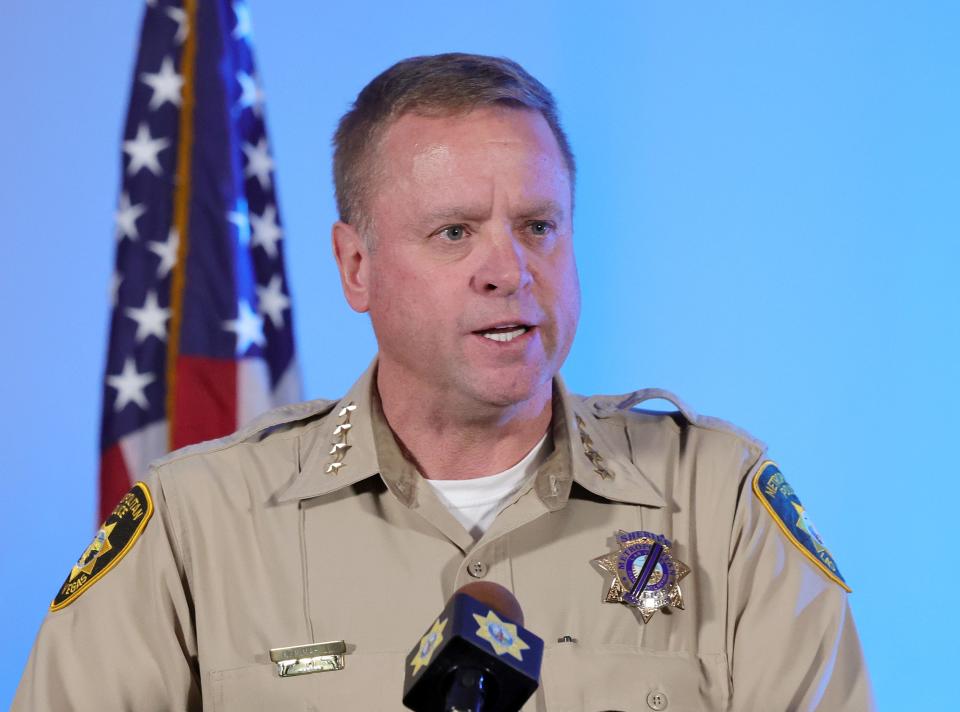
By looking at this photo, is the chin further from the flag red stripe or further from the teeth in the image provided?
the flag red stripe

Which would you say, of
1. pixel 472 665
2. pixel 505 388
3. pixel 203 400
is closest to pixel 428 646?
pixel 472 665

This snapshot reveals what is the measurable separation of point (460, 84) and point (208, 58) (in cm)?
126

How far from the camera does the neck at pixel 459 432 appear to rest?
1877 millimetres

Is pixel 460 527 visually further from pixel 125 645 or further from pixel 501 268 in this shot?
pixel 125 645

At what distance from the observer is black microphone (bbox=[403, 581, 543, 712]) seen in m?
0.90

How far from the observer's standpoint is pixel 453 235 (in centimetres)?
181

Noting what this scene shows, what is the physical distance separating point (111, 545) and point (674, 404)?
94 cm

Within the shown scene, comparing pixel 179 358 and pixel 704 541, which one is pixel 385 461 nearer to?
pixel 704 541

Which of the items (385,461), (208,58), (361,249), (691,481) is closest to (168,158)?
(208,58)

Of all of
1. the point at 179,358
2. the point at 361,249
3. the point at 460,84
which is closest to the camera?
the point at 460,84

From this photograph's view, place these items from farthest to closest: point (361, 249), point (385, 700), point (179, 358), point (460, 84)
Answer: point (179, 358), point (361, 249), point (460, 84), point (385, 700)

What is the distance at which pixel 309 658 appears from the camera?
1749 mm

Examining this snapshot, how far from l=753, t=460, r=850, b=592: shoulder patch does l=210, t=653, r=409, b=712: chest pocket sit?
621 millimetres

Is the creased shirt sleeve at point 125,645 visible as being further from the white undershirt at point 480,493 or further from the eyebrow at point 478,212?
the eyebrow at point 478,212
